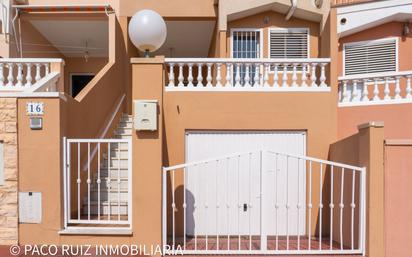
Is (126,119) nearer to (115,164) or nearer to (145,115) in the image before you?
(115,164)

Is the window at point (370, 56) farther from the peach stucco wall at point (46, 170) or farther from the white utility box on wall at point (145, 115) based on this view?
the peach stucco wall at point (46, 170)

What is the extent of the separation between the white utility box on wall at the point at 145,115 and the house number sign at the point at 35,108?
1.51 m

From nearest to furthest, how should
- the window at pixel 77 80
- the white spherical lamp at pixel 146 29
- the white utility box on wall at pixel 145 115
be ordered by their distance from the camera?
1. the white utility box on wall at pixel 145 115
2. the white spherical lamp at pixel 146 29
3. the window at pixel 77 80

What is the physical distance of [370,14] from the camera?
29.7 ft

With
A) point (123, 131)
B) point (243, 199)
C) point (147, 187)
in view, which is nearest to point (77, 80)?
point (123, 131)

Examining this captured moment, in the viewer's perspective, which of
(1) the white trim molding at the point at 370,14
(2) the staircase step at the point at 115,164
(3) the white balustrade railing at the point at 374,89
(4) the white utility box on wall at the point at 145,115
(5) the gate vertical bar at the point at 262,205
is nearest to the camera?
(4) the white utility box on wall at the point at 145,115

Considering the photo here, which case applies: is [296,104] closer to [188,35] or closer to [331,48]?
[331,48]

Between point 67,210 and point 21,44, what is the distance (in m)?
6.22

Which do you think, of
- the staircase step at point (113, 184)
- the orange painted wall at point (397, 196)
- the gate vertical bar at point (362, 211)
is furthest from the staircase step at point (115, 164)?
the orange painted wall at point (397, 196)

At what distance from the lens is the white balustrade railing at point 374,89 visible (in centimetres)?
682

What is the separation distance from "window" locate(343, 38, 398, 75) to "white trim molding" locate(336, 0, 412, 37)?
1.44ft

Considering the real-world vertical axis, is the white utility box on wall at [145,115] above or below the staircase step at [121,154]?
above

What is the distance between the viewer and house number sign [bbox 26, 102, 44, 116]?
5.46 metres

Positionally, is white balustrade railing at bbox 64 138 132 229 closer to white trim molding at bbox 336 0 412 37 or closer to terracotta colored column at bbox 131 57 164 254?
terracotta colored column at bbox 131 57 164 254
